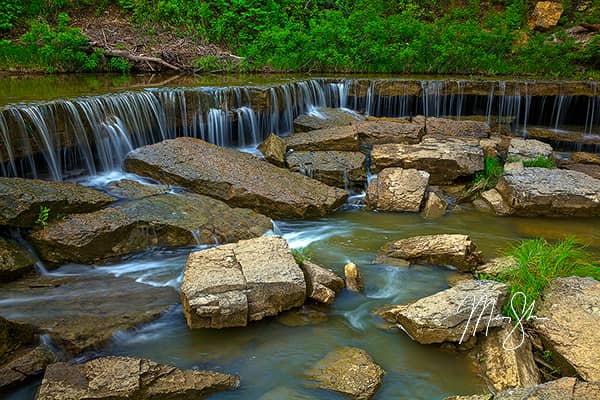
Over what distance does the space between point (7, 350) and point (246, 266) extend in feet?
6.65

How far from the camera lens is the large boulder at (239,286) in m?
4.32

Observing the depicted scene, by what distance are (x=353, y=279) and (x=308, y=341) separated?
1104 mm

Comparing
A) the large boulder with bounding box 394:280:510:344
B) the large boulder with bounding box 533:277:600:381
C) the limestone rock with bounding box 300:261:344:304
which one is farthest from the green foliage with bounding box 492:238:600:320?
the limestone rock with bounding box 300:261:344:304

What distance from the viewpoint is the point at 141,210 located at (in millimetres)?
6070

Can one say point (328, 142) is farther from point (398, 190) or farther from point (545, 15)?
point (545, 15)

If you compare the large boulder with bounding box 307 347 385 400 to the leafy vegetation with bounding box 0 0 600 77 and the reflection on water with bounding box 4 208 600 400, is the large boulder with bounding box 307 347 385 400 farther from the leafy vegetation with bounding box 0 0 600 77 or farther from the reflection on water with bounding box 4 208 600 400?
the leafy vegetation with bounding box 0 0 600 77

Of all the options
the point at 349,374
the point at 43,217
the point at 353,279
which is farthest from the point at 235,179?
the point at 349,374

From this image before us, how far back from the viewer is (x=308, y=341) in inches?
172

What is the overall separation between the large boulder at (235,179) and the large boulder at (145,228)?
0.39m

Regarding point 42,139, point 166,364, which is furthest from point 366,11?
point 166,364

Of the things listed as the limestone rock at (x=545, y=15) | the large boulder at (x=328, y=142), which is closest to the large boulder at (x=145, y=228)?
the large boulder at (x=328, y=142)

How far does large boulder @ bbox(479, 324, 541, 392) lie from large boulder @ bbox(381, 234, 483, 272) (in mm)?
1446

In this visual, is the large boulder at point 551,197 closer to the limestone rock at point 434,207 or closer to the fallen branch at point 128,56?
the limestone rock at point 434,207

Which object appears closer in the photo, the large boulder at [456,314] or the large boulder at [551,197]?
the large boulder at [456,314]
